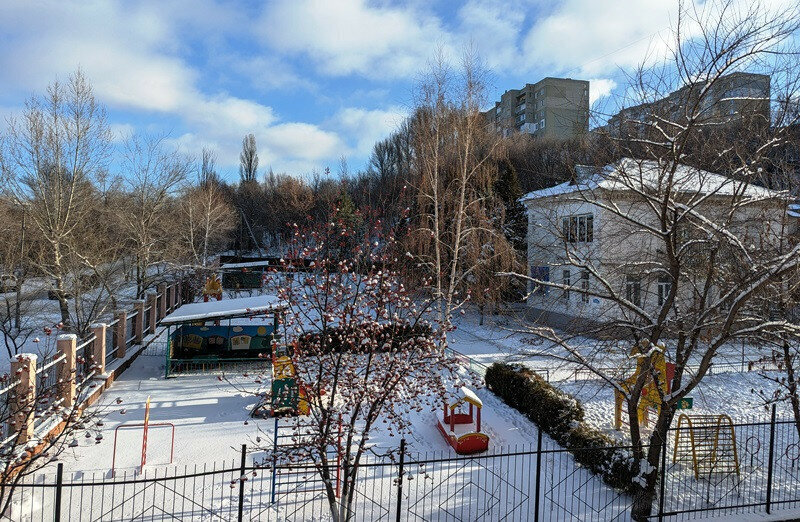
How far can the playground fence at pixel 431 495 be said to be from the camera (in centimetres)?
764

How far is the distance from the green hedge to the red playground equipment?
1.52m

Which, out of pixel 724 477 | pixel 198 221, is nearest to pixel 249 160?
pixel 198 221

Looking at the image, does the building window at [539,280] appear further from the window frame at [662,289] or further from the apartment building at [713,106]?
the apartment building at [713,106]

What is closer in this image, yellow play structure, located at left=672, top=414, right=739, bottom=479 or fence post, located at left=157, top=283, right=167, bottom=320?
yellow play structure, located at left=672, top=414, right=739, bottom=479

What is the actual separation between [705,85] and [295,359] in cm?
642

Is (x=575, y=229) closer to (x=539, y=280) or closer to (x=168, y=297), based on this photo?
(x=539, y=280)

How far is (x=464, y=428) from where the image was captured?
10875mm

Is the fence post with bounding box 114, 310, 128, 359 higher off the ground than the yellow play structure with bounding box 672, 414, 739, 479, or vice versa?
the fence post with bounding box 114, 310, 128, 359

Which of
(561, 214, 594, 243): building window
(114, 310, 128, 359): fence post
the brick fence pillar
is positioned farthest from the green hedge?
the brick fence pillar

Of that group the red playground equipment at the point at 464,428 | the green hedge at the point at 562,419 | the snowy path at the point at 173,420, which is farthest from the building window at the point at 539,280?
the snowy path at the point at 173,420

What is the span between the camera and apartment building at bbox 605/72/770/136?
717 cm

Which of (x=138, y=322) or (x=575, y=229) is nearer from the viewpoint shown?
(x=575, y=229)

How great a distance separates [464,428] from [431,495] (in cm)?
248

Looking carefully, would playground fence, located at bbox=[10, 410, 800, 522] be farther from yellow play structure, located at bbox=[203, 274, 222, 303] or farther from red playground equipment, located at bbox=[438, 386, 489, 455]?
yellow play structure, located at bbox=[203, 274, 222, 303]
